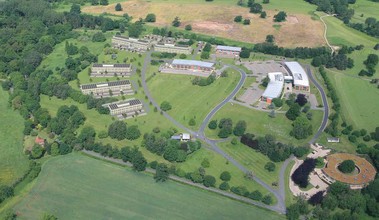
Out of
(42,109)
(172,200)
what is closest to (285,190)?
(172,200)

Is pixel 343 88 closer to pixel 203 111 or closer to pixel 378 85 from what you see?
pixel 378 85

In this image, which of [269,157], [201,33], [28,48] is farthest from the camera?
[201,33]

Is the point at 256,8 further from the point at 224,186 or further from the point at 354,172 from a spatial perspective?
the point at 224,186

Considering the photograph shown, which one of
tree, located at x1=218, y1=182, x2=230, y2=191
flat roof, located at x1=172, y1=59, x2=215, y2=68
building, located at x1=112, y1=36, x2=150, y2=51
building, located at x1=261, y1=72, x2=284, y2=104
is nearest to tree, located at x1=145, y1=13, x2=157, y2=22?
building, located at x1=112, y1=36, x2=150, y2=51

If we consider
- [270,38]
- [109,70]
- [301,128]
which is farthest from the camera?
[270,38]

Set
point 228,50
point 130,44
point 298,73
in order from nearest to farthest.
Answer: point 298,73
point 228,50
point 130,44

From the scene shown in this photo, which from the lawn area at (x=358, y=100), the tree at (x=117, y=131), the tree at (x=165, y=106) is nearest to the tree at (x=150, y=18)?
the tree at (x=165, y=106)

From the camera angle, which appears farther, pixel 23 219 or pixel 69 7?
pixel 69 7

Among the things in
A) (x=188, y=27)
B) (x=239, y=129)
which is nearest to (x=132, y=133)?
(x=239, y=129)
